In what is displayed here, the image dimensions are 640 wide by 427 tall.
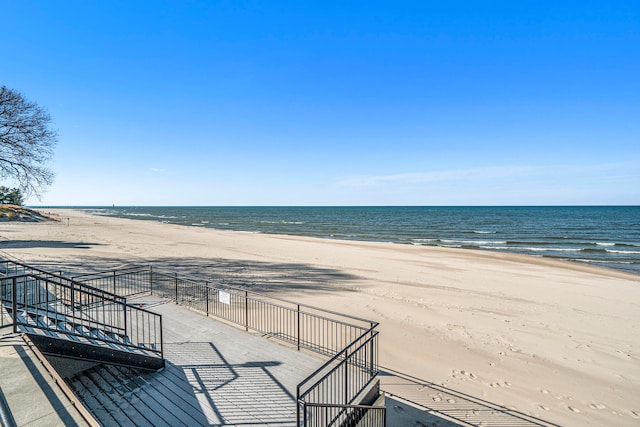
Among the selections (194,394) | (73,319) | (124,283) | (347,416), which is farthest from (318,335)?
(124,283)

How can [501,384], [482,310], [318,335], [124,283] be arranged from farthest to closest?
[124,283]
[482,310]
[318,335]
[501,384]

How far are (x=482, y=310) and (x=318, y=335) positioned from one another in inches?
319

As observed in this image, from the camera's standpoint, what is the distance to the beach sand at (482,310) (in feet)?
26.3

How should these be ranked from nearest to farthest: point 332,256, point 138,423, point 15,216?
point 138,423 → point 332,256 → point 15,216

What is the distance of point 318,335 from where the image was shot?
10.7 m

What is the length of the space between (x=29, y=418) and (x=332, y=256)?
25554mm

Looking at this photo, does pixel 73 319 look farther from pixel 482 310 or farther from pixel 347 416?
pixel 482 310

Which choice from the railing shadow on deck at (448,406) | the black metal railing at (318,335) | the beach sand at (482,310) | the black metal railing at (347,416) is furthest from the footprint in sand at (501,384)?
the black metal railing at (347,416)

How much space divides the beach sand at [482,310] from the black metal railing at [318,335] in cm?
151

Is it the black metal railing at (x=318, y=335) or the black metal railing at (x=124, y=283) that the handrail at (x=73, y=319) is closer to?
the black metal railing at (x=318, y=335)

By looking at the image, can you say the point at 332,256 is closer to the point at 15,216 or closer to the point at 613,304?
the point at 613,304

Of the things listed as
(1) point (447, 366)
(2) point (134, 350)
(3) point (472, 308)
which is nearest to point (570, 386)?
(1) point (447, 366)

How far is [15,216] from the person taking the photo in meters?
52.5

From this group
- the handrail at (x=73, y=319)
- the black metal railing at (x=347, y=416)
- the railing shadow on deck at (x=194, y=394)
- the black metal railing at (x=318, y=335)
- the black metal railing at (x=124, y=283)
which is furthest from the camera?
the black metal railing at (x=124, y=283)
